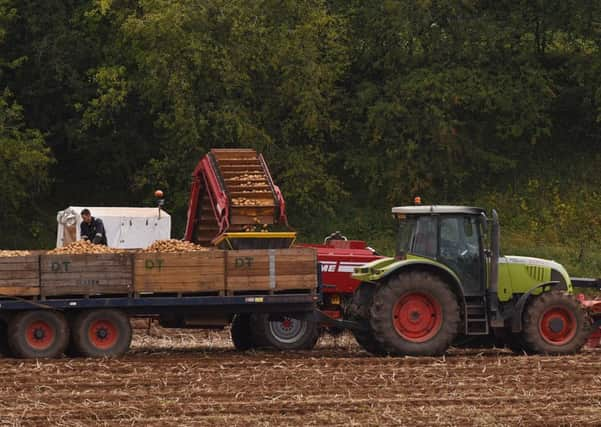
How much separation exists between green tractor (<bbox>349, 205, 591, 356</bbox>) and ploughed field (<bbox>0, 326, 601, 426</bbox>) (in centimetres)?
44

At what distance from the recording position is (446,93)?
127ft

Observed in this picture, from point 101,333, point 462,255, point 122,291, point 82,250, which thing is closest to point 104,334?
point 101,333

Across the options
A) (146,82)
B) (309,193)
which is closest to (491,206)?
(309,193)

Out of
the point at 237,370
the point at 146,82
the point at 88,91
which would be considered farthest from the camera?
the point at 88,91

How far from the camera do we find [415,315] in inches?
753

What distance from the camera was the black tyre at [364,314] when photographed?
19328 mm

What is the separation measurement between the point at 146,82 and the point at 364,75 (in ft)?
25.2

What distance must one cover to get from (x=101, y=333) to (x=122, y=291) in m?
0.69

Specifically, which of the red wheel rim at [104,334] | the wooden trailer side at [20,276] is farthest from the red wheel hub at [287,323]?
the wooden trailer side at [20,276]

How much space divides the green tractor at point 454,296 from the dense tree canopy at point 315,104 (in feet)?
57.8

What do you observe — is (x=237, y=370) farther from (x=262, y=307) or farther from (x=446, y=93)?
(x=446, y=93)

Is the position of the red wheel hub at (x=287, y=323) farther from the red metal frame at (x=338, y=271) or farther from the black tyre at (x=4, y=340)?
the black tyre at (x=4, y=340)

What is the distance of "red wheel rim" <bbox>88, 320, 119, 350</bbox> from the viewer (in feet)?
62.2

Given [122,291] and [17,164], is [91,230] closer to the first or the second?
[122,291]
